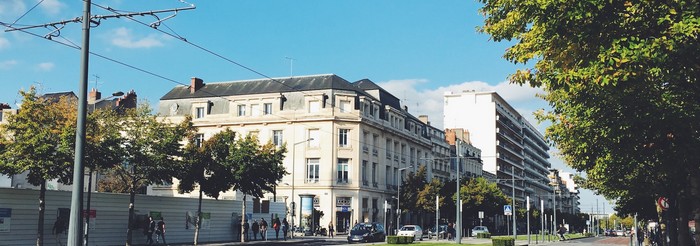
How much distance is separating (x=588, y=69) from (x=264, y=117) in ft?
207

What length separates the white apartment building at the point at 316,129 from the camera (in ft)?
236

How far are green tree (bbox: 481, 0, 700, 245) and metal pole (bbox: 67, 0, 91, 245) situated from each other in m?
8.79

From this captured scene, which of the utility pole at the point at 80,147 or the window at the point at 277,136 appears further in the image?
the window at the point at 277,136

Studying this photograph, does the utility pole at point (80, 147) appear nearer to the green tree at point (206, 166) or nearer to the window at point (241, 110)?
the green tree at point (206, 166)

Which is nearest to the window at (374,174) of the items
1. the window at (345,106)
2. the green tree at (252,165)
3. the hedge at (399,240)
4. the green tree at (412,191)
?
the green tree at (412,191)

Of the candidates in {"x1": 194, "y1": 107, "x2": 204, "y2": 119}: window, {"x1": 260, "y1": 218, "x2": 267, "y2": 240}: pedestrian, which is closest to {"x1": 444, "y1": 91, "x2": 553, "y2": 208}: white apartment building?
{"x1": 194, "y1": 107, "x2": 204, "y2": 119}: window

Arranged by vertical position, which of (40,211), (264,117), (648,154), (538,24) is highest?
(264,117)

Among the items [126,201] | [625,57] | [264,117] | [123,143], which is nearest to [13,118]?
A: [123,143]

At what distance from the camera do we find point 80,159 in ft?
44.0

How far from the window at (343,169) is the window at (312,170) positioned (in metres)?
2.38

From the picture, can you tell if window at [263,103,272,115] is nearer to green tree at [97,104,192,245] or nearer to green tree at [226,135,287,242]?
green tree at [226,135,287,242]

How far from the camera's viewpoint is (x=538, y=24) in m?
13.5

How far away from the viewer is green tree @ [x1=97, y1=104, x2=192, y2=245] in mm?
35094

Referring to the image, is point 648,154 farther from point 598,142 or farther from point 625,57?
point 625,57
